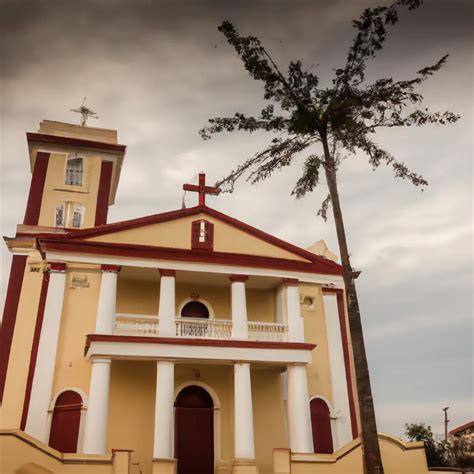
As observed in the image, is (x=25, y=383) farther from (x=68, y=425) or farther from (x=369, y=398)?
(x=369, y=398)

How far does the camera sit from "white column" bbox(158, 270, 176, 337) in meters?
16.2

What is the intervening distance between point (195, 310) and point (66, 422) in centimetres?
583

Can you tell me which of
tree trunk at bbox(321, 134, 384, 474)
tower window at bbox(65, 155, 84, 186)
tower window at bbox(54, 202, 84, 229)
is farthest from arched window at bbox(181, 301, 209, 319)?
tower window at bbox(65, 155, 84, 186)

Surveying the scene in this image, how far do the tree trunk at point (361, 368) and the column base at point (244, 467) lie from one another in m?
4.30

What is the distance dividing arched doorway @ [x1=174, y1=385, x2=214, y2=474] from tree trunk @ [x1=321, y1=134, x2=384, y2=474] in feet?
23.6

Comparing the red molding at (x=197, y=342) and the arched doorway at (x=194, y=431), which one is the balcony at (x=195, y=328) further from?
the arched doorway at (x=194, y=431)

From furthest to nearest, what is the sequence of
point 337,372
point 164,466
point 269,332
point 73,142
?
point 73,142 → point 337,372 → point 269,332 → point 164,466

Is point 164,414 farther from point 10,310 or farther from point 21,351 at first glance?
point 10,310

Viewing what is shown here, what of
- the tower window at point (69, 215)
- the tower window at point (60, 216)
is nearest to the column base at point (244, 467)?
the tower window at point (69, 215)

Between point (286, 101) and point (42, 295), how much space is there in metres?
10.5

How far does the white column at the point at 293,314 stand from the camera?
1755 cm

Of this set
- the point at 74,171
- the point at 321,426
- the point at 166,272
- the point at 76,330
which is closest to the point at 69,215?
the point at 74,171

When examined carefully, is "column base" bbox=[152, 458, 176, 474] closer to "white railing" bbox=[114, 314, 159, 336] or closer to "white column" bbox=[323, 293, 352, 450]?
"white railing" bbox=[114, 314, 159, 336]

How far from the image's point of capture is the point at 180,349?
15.9 meters
